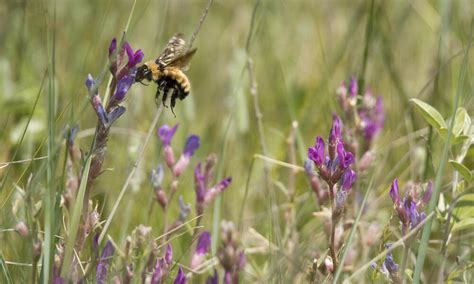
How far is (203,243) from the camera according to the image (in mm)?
1990

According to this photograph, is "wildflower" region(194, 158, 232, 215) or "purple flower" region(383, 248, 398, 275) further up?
"wildflower" region(194, 158, 232, 215)

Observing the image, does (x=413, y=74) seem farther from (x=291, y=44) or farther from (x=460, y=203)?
(x=460, y=203)

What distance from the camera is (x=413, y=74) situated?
13.9 ft

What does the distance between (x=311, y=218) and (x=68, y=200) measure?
3.11 feet

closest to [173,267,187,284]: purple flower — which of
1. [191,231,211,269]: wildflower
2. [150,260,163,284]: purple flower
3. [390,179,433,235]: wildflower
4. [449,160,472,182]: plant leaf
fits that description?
[150,260,163,284]: purple flower

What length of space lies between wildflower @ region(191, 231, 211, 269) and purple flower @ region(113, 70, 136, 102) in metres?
0.49

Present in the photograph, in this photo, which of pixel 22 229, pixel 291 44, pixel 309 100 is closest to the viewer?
pixel 22 229

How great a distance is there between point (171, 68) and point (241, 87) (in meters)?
1.50

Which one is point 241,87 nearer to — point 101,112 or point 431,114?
point 431,114

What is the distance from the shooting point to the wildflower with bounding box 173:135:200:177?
225 cm

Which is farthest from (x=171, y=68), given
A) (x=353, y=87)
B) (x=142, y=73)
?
(x=353, y=87)

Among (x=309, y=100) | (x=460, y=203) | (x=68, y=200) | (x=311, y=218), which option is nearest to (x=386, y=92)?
(x=309, y=100)

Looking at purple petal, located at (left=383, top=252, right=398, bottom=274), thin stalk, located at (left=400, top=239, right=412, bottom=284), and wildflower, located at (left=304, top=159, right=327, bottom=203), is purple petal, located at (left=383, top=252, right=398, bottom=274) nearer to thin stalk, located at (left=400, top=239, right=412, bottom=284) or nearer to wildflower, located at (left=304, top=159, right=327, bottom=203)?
thin stalk, located at (left=400, top=239, right=412, bottom=284)

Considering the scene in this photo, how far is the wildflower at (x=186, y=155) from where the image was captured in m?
2.25
